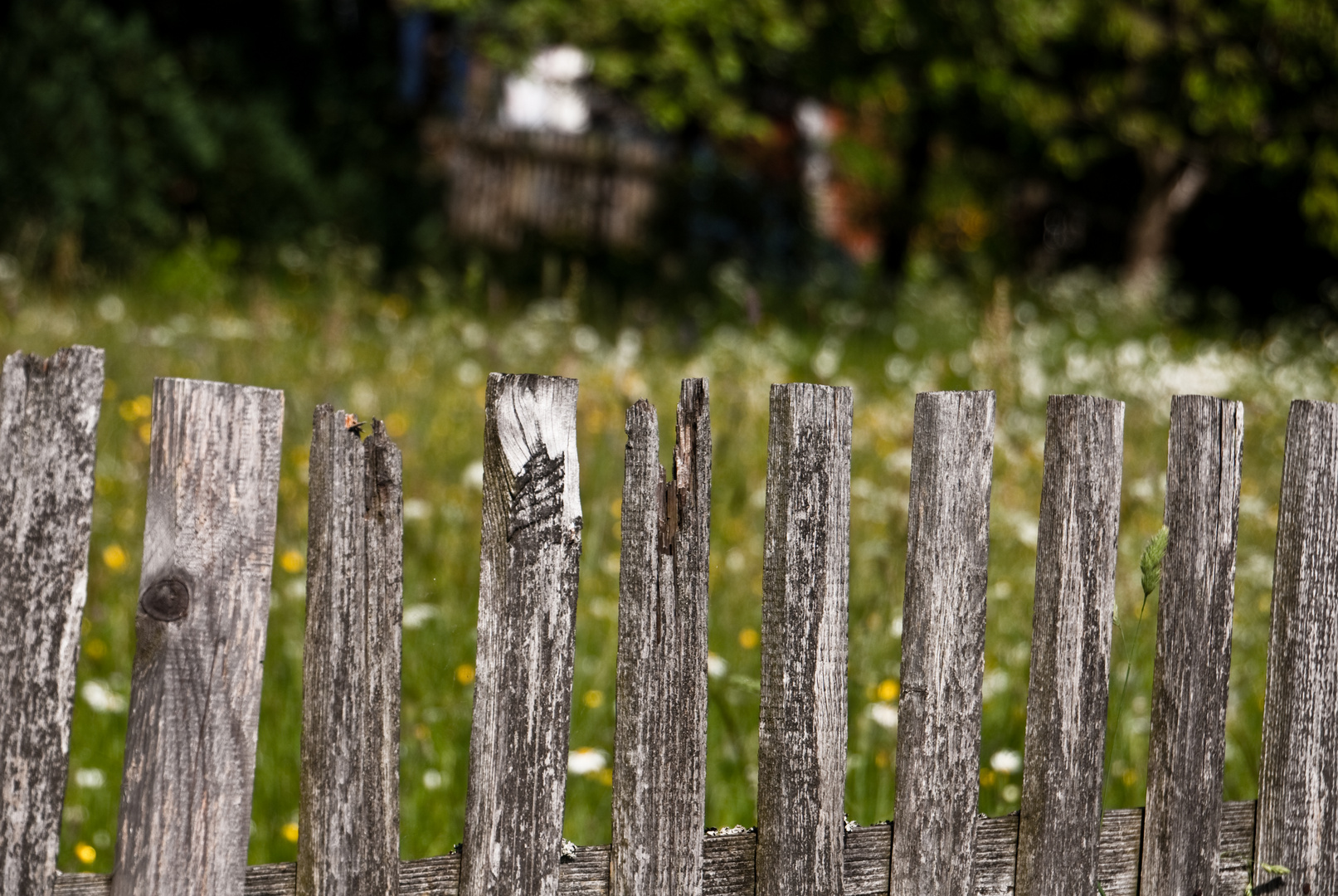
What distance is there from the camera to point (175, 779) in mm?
1365

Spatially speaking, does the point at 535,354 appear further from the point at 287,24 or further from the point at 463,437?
the point at 287,24

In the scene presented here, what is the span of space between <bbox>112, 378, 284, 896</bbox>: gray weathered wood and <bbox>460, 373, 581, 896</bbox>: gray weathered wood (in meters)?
0.25

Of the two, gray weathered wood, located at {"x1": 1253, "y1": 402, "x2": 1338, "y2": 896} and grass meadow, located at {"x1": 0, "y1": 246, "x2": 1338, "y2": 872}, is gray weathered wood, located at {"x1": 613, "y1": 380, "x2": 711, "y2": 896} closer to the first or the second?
grass meadow, located at {"x1": 0, "y1": 246, "x2": 1338, "y2": 872}

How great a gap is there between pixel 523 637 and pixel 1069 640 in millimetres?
760

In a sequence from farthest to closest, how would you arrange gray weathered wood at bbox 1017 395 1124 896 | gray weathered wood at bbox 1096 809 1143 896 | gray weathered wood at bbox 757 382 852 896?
1. gray weathered wood at bbox 1096 809 1143 896
2. gray weathered wood at bbox 1017 395 1124 896
3. gray weathered wood at bbox 757 382 852 896

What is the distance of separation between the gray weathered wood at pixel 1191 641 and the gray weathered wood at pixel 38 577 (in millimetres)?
1419

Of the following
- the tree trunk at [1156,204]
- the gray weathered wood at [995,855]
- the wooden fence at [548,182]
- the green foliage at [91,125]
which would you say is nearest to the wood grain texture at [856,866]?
the gray weathered wood at [995,855]

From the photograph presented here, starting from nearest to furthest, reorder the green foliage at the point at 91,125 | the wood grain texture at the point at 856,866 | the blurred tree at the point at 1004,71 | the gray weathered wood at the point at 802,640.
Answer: the wood grain texture at the point at 856,866, the gray weathered wood at the point at 802,640, the blurred tree at the point at 1004,71, the green foliage at the point at 91,125

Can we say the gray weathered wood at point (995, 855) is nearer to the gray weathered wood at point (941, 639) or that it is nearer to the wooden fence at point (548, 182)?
the gray weathered wood at point (941, 639)

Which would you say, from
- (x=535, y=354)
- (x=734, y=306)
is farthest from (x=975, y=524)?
(x=734, y=306)

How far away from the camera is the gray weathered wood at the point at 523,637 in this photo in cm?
147

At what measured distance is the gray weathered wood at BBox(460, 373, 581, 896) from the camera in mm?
1469

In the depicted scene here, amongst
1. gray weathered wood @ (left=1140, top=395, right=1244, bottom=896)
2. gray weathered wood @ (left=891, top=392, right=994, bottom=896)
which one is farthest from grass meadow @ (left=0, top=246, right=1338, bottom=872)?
gray weathered wood @ (left=891, top=392, right=994, bottom=896)

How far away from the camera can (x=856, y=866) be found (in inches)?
65.5
